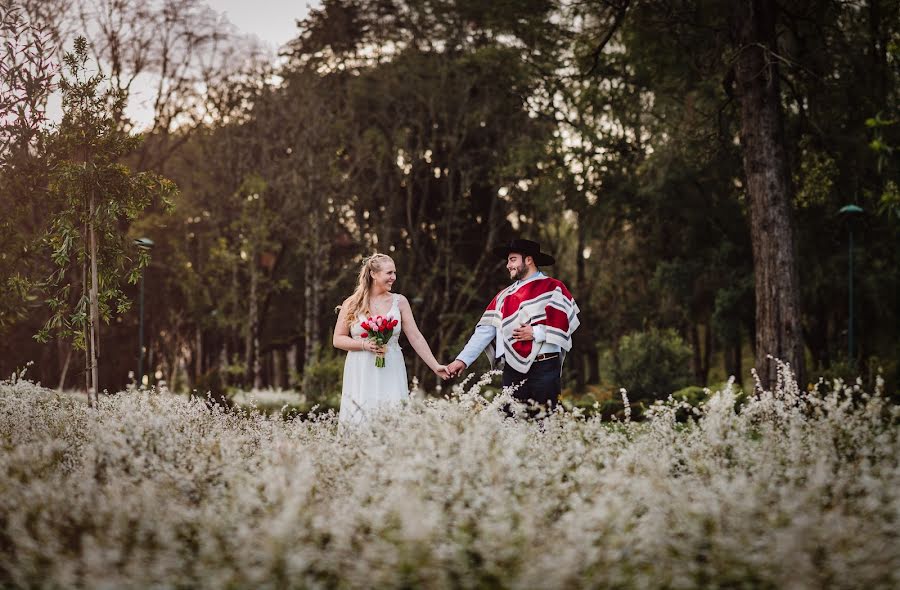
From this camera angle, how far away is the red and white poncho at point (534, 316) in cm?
888

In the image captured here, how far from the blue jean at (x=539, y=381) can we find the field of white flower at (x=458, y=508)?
161 centimetres

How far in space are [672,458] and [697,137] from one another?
13168mm

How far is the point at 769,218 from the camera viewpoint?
42.4ft

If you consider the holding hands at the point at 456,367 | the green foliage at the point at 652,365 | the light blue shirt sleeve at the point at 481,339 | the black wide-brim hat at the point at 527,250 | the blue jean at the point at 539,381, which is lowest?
the green foliage at the point at 652,365

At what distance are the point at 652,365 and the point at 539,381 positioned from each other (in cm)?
1500

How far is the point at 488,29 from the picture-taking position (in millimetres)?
28391

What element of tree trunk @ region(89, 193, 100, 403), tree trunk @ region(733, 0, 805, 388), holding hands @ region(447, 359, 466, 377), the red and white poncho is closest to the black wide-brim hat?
the red and white poncho

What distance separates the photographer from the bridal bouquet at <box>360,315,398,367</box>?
8.34 metres

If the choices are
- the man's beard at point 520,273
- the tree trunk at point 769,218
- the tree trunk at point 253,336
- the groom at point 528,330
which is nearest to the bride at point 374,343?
the groom at point 528,330

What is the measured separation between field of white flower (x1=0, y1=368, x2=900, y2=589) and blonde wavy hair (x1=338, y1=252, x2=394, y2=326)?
1695 millimetres

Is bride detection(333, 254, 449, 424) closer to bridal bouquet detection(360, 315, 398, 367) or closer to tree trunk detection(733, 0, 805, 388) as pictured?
bridal bouquet detection(360, 315, 398, 367)

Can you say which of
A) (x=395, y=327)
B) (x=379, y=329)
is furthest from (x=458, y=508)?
(x=395, y=327)

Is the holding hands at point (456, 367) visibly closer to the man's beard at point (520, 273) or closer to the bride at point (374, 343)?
the bride at point (374, 343)

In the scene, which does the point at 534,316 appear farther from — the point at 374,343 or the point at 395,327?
the point at 374,343
